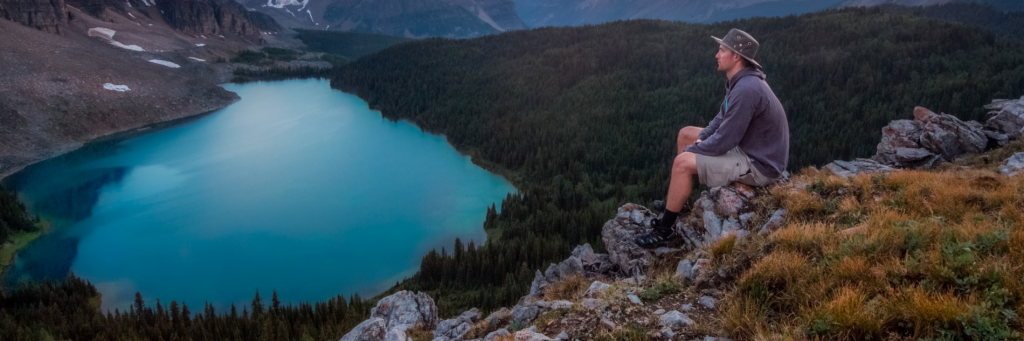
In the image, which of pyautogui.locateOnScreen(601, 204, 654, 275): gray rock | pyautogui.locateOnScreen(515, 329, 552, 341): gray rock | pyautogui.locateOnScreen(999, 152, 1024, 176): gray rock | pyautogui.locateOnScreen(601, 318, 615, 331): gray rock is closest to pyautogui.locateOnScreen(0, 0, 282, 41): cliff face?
pyautogui.locateOnScreen(601, 204, 654, 275): gray rock

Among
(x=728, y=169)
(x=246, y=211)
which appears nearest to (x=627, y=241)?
(x=728, y=169)

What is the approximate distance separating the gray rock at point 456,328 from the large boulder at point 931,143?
1192cm

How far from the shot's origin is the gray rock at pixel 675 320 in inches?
219

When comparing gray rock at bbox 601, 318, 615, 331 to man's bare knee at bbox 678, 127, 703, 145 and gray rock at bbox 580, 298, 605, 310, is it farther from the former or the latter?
man's bare knee at bbox 678, 127, 703, 145

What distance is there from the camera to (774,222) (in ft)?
24.7

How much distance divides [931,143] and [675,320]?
13241 mm

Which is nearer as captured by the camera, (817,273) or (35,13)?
(817,273)

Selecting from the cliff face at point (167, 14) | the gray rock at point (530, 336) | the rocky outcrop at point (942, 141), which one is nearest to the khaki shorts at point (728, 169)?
the gray rock at point (530, 336)

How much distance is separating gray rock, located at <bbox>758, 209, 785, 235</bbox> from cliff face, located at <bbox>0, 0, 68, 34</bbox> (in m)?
94.1

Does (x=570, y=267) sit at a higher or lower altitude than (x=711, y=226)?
lower

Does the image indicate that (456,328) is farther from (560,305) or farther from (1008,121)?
(1008,121)

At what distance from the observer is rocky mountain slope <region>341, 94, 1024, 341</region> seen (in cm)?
450

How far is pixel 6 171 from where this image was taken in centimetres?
4003

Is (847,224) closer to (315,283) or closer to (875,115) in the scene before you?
(315,283)
